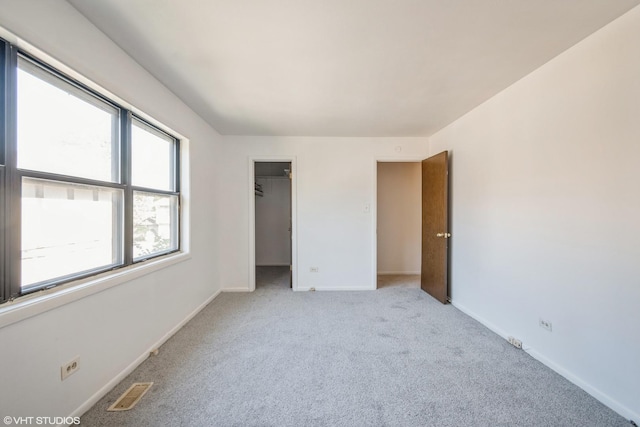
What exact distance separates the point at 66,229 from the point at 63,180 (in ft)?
1.03

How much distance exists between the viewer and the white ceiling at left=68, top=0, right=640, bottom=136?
1.41 metres

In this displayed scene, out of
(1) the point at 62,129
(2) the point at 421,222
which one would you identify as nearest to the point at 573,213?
(2) the point at 421,222

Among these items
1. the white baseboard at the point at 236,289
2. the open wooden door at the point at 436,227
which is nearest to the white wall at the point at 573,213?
the open wooden door at the point at 436,227

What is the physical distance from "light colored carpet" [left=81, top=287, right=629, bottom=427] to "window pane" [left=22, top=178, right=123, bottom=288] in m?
0.95

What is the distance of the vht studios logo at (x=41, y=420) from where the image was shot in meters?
1.11

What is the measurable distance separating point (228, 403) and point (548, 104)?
335cm

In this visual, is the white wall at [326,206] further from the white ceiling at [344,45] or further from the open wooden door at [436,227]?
the white ceiling at [344,45]

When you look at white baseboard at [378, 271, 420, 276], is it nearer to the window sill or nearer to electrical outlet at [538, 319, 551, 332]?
electrical outlet at [538, 319, 551, 332]

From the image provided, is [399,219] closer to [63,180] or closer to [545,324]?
[545,324]

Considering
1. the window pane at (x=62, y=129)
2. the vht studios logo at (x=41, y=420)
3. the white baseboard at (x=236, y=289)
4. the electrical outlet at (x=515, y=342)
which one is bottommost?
the white baseboard at (x=236, y=289)

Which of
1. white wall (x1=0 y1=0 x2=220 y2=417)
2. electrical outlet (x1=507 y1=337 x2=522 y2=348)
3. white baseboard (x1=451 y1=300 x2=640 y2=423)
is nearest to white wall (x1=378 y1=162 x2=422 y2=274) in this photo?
white baseboard (x1=451 y1=300 x2=640 y2=423)

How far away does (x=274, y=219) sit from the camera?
19.9ft

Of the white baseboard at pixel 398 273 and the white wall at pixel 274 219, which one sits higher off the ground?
the white wall at pixel 274 219

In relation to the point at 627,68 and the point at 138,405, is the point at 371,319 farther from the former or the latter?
the point at 627,68
